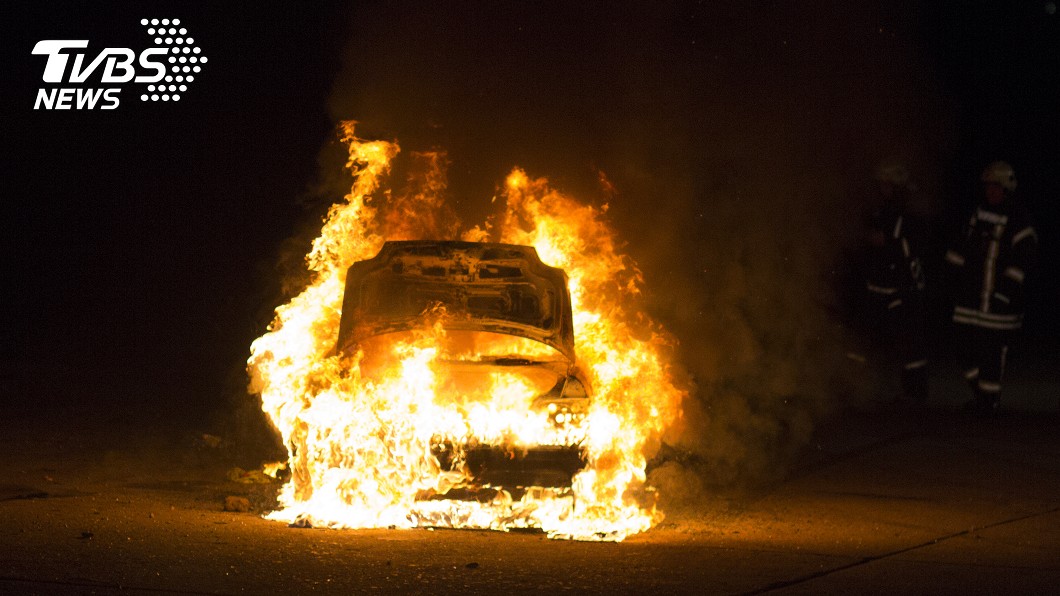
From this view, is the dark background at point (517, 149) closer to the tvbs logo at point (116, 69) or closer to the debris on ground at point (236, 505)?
the tvbs logo at point (116, 69)

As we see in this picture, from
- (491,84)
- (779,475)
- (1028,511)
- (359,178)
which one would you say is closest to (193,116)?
(491,84)

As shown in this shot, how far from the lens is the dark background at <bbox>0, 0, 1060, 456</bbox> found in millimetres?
14867

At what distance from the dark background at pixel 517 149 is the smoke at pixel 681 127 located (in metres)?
0.03

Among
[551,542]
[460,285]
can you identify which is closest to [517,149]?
[460,285]

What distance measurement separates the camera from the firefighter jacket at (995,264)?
50.8 feet

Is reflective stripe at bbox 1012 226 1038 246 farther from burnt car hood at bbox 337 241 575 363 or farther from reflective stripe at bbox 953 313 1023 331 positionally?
burnt car hood at bbox 337 241 575 363

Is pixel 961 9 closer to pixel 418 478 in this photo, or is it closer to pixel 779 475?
pixel 779 475

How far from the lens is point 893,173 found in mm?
17391

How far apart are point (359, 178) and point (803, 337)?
622 centimetres

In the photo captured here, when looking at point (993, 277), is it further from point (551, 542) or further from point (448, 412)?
point (448, 412)

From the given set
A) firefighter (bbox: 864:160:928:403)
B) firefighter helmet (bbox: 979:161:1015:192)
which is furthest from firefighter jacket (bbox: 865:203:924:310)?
firefighter helmet (bbox: 979:161:1015:192)

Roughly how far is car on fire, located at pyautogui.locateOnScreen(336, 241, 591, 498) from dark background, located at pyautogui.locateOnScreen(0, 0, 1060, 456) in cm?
313

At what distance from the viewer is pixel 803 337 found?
15.3 meters

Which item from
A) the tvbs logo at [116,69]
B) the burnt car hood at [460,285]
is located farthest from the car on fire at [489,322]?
the tvbs logo at [116,69]
